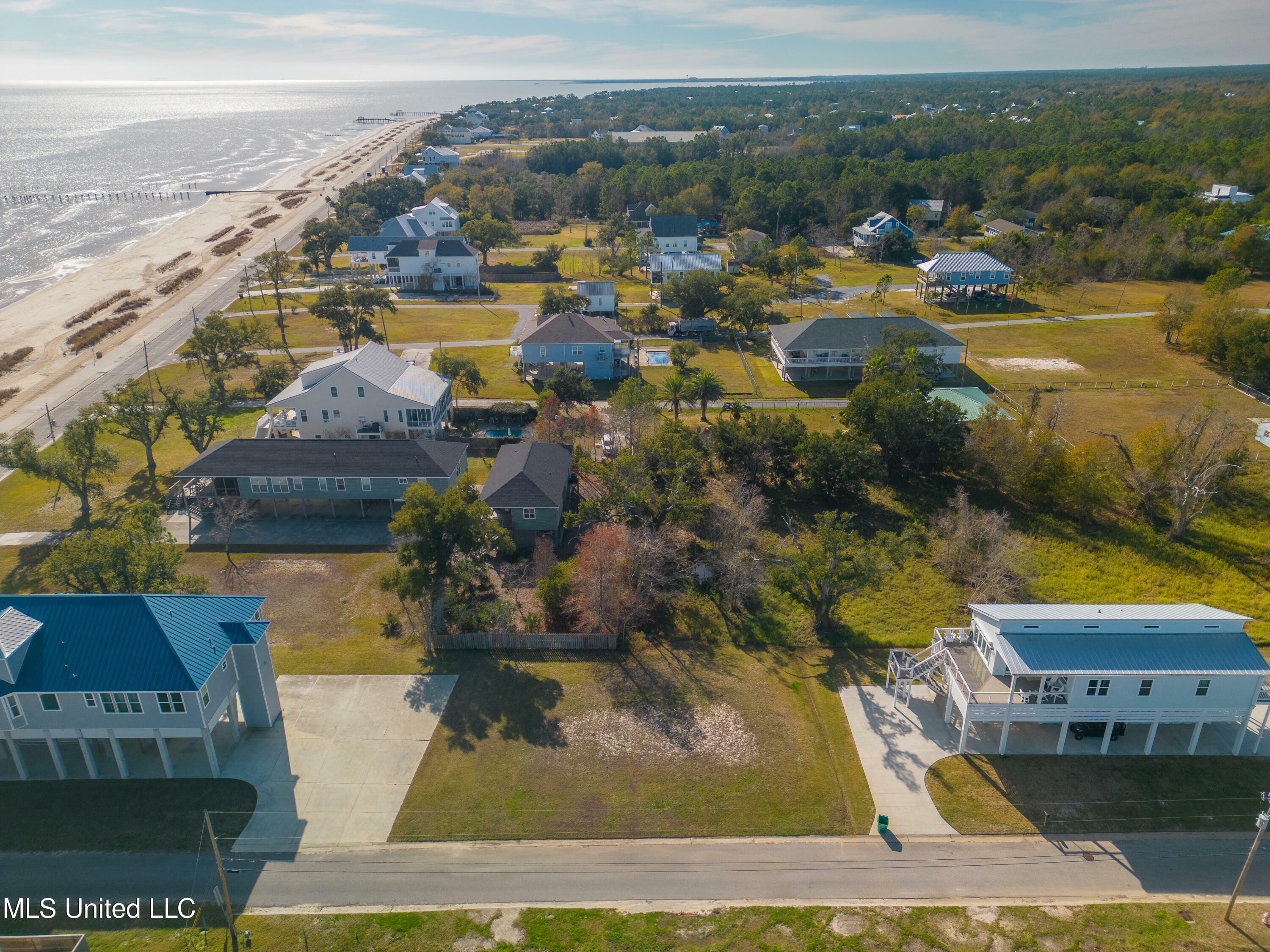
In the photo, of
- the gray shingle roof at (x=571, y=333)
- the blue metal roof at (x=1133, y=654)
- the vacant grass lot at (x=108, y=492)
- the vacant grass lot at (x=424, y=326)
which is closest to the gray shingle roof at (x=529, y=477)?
the gray shingle roof at (x=571, y=333)

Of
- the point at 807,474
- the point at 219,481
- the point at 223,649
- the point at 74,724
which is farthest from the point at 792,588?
the point at 219,481

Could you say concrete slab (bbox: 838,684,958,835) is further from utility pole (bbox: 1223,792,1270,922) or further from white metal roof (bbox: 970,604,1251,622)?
utility pole (bbox: 1223,792,1270,922)

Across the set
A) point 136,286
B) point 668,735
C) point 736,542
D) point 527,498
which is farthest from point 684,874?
point 136,286

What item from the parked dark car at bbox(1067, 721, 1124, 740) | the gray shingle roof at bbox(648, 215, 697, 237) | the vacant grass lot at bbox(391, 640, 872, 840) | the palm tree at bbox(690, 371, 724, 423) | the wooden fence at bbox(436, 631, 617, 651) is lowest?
the parked dark car at bbox(1067, 721, 1124, 740)

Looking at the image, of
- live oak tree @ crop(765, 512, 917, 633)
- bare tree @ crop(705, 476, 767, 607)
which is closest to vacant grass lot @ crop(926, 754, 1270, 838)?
live oak tree @ crop(765, 512, 917, 633)

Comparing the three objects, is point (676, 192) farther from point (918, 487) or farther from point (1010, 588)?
point (1010, 588)

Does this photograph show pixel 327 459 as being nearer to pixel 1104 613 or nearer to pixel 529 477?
pixel 529 477
